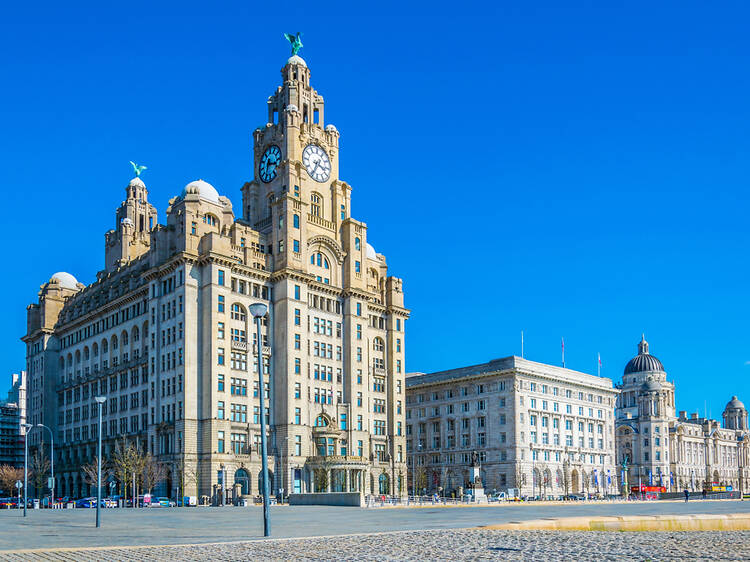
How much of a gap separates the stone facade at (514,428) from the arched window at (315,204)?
40.5 metres

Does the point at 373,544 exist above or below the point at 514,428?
above

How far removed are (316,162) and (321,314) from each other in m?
22.4

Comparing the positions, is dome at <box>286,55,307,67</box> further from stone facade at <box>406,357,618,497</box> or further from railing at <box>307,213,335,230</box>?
stone facade at <box>406,357,618,497</box>

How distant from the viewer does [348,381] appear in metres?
119

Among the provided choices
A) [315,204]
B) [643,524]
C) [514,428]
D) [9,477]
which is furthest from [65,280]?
[643,524]

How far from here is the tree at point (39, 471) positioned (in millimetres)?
130625

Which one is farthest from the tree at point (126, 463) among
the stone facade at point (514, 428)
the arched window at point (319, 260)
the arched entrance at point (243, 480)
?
the stone facade at point (514, 428)

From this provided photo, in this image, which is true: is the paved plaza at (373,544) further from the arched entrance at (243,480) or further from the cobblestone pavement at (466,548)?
the arched entrance at (243,480)

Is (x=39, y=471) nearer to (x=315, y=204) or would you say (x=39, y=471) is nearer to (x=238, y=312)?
(x=238, y=312)

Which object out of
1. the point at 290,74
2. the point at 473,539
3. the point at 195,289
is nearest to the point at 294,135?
the point at 290,74

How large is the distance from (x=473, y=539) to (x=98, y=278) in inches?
4724

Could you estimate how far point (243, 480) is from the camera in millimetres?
105562

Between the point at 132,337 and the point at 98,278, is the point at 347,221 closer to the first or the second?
the point at 132,337

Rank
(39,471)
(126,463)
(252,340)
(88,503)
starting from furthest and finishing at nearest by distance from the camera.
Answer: (39,471)
(252,340)
(126,463)
(88,503)
